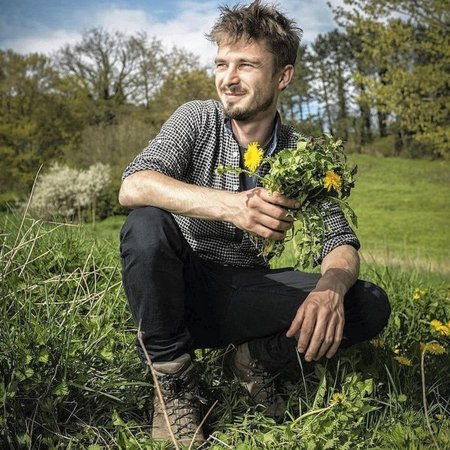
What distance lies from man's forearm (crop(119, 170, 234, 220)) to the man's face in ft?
2.06

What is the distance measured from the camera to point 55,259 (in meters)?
3.61

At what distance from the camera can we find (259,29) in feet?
9.85

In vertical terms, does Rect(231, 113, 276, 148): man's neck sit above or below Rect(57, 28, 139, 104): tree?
below

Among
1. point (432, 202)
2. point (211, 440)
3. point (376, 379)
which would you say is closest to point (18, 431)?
point (211, 440)

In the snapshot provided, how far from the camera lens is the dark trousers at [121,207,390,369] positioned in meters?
2.38

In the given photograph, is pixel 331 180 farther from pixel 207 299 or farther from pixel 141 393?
pixel 141 393

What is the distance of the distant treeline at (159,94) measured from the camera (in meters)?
13.0

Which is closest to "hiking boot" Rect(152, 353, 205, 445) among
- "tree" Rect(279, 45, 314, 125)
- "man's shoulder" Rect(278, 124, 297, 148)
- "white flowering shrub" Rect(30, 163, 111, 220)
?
"man's shoulder" Rect(278, 124, 297, 148)

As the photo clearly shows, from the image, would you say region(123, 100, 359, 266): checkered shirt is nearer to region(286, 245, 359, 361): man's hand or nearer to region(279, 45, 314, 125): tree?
region(286, 245, 359, 361): man's hand

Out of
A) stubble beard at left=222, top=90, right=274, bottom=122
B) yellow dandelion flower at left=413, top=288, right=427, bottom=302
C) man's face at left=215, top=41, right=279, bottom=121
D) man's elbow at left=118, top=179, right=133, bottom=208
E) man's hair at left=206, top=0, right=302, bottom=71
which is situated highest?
man's hair at left=206, top=0, right=302, bottom=71

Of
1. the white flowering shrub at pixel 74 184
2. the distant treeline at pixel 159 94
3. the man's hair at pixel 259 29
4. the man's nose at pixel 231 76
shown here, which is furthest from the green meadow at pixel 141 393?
the white flowering shrub at pixel 74 184

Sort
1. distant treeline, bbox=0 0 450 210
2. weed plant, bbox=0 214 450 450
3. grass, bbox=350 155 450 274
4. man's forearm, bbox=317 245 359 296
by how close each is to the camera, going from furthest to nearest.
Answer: grass, bbox=350 155 450 274 < distant treeline, bbox=0 0 450 210 < man's forearm, bbox=317 245 359 296 < weed plant, bbox=0 214 450 450

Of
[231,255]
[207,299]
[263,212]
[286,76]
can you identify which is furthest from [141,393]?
[286,76]

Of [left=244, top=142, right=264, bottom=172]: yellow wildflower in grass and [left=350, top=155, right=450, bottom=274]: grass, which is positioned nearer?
[left=244, top=142, right=264, bottom=172]: yellow wildflower in grass
